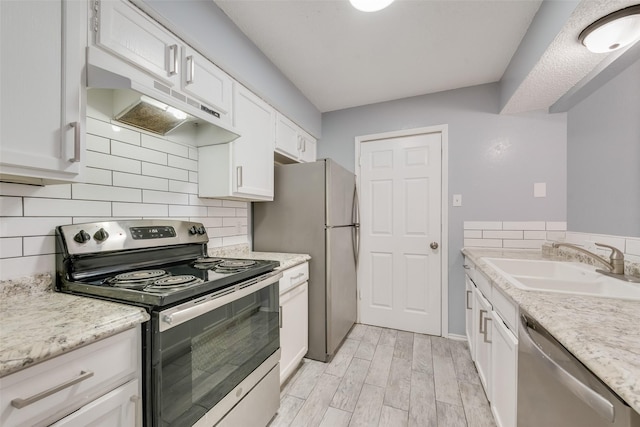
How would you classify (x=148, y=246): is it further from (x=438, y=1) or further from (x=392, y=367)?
(x=438, y=1)

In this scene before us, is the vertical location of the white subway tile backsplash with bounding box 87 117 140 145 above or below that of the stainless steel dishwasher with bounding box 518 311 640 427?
above

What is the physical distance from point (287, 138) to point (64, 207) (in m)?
1.62

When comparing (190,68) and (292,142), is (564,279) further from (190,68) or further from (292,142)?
(190,68)

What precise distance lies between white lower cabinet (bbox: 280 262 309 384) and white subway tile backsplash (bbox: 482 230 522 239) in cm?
167

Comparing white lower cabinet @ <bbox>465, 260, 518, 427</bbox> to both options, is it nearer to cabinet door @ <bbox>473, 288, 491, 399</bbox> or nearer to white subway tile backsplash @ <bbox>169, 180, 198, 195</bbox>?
cabinet door @ <bbox>473, 288, 491, 399</bbox>

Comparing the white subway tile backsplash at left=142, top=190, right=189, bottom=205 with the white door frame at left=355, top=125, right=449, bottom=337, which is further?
the white door frame at left=355, top=125, right=449, bottom=337

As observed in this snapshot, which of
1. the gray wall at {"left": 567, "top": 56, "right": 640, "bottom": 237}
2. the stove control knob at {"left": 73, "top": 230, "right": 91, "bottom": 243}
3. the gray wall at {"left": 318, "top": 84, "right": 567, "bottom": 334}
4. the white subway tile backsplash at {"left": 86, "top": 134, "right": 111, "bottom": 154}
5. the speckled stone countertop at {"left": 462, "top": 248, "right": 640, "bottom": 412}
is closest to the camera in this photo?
the speckled stone countertop at {"left": 462, "top": 248, "right": 640, "bottom": 412}

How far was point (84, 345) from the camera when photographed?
0.68m

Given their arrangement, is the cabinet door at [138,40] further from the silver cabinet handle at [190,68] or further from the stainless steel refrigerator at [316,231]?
the stainless steel refrigerator at [316,231]

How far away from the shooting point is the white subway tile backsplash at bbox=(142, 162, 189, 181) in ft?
4.69

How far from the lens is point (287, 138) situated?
2.36 meters

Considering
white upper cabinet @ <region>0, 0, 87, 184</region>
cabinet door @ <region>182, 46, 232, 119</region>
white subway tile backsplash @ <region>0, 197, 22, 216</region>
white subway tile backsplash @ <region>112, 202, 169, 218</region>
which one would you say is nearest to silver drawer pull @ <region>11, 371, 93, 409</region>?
white upper cabinet @ <region>0, 0, 87, 184</region>

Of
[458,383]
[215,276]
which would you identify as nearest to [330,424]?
[458,383]

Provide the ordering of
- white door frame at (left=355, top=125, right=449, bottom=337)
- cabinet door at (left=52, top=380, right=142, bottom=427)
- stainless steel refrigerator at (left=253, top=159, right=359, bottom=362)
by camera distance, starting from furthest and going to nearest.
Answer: white door frame at (left=355, top=125, right=449, bottom=337) → stainless steel refrigerator at (left=253, top=159, right=359, bottom=362) → cabinet door at (left=52, top=380, right=142, bottom=427)
